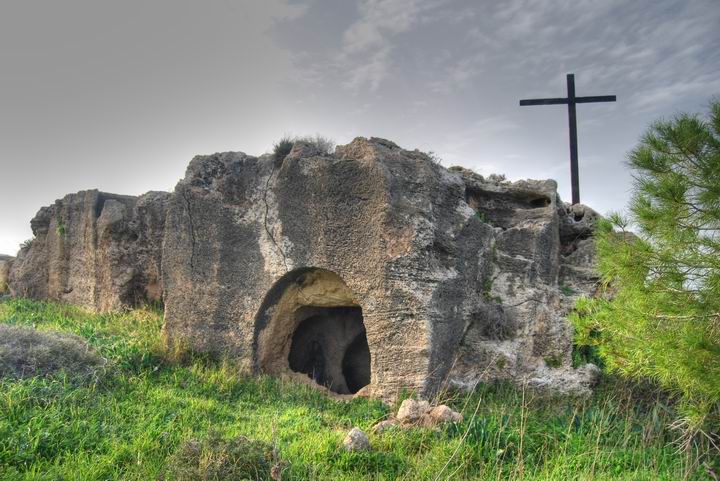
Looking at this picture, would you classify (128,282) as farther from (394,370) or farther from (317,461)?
(317,461)

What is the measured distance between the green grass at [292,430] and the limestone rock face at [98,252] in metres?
3.35

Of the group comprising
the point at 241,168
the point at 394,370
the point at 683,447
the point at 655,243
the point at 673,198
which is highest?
the point at 241,168

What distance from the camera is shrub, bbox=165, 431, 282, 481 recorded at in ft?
14.2

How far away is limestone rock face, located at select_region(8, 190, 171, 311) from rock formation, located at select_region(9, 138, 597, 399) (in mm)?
2861

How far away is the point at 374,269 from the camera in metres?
Answer: 7.16

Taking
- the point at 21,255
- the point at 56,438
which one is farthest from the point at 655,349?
the point at 21,255

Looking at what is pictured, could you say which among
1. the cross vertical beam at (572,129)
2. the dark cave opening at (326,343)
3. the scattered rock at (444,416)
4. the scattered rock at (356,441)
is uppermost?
the cross vertical beam at (572,129)

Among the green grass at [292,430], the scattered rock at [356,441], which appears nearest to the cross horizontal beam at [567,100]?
the green grass at [292,430]

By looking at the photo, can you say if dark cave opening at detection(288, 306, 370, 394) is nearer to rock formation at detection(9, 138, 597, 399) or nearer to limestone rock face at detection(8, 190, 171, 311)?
rock formation at detection(9, 138, 597, 399)

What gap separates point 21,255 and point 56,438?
429 inches

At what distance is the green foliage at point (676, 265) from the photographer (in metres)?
5.11

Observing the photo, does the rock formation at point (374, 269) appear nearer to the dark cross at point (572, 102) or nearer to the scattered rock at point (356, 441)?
the scattered rock at point (356, 441)

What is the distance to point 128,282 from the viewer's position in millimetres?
10852

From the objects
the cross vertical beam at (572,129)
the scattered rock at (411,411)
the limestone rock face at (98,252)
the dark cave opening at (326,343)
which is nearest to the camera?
the scattered rock at (411,411)
